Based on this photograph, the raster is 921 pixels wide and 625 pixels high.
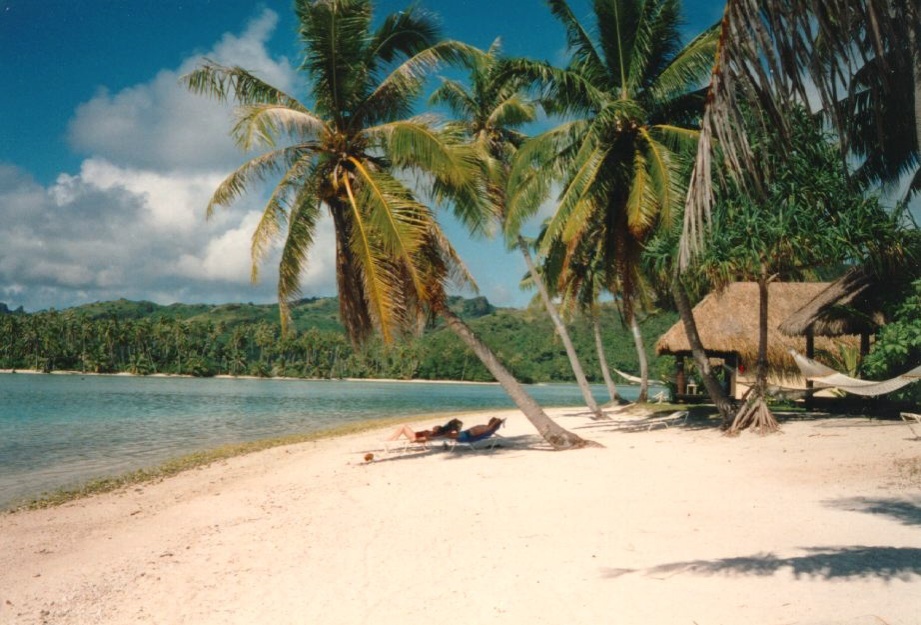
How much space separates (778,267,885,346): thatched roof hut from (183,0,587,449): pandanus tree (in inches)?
286

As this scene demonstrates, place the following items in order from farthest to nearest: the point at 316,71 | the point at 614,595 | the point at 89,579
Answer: the point at 316,71, the point at 89,579, the point at 614,595

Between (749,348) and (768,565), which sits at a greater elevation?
(749,348)

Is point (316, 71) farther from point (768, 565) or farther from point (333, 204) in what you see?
point (768, 565)

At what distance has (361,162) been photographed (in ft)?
33.7

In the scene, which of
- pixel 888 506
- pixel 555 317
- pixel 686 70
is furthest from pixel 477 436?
pixel 686 70

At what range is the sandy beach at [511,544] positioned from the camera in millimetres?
3826

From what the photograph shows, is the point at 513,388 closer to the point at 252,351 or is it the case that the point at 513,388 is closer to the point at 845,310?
the point at 845,310

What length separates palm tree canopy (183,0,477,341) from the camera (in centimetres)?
944

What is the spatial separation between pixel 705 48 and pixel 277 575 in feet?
35.5

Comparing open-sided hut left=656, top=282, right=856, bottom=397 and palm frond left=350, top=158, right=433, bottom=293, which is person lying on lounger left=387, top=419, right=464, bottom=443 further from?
open-sided hut left=656, top=282, right=856, bottom=397

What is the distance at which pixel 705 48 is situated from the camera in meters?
11.5

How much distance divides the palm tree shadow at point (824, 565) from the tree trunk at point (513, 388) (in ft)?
19.5

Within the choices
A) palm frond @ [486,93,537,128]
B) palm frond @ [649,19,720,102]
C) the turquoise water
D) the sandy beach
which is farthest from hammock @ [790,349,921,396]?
the turquoise water

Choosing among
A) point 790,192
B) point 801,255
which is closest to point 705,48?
point 790,192
